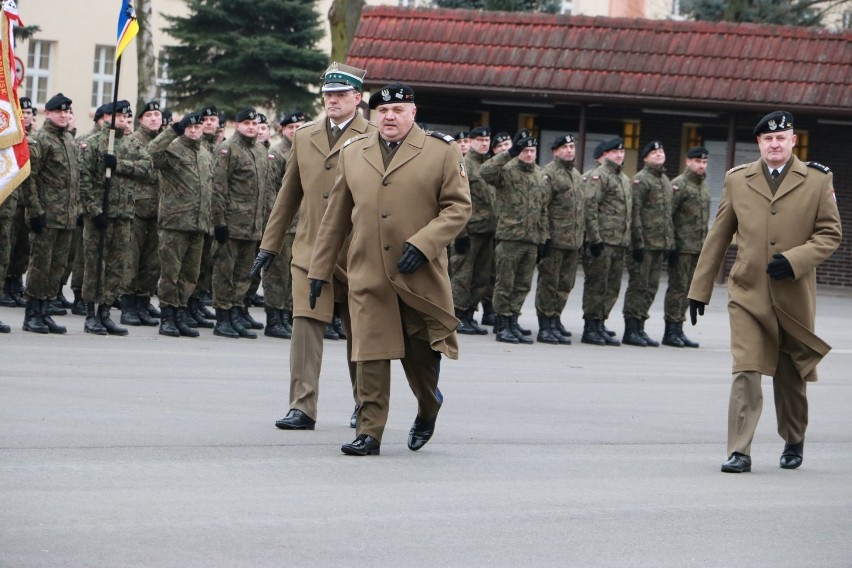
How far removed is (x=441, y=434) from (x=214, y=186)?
6.20m

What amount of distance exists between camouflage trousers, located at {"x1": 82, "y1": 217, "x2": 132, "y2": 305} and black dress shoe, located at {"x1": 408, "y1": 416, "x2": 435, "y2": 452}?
6359mm

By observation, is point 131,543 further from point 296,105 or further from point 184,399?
point 296,105

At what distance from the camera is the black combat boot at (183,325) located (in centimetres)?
1549

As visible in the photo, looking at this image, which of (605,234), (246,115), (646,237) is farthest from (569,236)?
(246,115)

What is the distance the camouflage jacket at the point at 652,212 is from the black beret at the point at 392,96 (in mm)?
9270

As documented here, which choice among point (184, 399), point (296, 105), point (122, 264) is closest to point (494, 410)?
point (184, 399)

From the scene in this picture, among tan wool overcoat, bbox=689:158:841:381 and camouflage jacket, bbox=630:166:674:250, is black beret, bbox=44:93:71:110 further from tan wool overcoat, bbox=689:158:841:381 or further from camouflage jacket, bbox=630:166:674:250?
tan wool overcoat, bbox=689:158:841:381

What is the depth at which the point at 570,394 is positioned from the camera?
1281cm

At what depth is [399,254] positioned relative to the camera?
9148mm

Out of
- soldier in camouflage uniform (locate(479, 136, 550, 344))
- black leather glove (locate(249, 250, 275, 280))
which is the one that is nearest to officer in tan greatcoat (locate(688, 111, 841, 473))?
black leather glove (locate(249, 250, 275, 280))

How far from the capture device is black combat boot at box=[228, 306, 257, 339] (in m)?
15.8

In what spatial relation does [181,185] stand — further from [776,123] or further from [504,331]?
[776,123]

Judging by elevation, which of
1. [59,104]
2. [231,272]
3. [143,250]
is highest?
[59,104]

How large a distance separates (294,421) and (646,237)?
8.95 metres
